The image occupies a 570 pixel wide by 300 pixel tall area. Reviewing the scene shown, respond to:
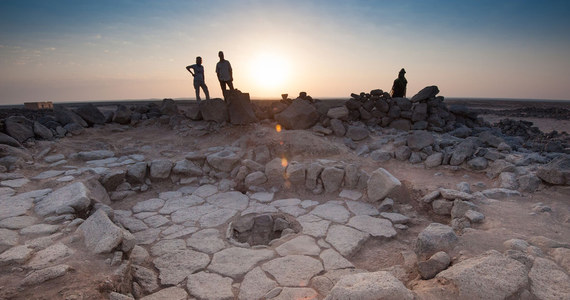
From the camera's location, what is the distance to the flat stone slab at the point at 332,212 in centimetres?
405

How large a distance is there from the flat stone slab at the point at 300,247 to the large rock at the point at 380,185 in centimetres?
165

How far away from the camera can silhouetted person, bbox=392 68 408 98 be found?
34.3 ft

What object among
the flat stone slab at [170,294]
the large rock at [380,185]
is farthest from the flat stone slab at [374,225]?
the flat stone slab at [170,294]

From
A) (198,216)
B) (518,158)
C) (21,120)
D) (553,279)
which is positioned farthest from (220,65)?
(553,279)

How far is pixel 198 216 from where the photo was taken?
4.24 meters

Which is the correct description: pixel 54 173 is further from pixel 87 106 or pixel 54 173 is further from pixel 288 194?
pixel 87 106

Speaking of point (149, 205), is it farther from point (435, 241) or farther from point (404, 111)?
point (404, 111)

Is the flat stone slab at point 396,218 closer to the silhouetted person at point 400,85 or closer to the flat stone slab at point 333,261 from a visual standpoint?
the flat stone slab at point 333,261

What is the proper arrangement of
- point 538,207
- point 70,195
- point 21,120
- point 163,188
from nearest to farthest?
point 538,207 → point 70,195 → point 163,188 → point 21,120

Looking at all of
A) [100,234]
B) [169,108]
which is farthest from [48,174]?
[169,108]

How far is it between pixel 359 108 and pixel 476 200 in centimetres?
529

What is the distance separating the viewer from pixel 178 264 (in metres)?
3.08

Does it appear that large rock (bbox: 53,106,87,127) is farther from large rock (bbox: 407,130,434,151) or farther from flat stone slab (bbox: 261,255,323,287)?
large rock (bbox: 407,130,434,151)

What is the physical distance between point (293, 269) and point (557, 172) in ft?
14.1
